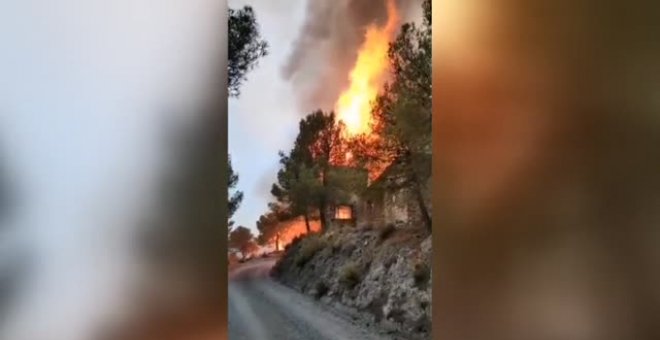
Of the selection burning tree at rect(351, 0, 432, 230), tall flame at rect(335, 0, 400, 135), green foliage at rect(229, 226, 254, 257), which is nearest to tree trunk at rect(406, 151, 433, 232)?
burning tree at rect(351, 0, 432, 230)

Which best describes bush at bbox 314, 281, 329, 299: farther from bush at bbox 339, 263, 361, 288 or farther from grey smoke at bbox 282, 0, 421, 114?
grey smoke at bbox 282, 0, 421, 114

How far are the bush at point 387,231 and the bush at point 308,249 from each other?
12 cm

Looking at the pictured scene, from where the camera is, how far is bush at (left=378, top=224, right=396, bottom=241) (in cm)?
120

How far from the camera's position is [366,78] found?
3.84 feet

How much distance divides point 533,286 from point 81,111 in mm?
898

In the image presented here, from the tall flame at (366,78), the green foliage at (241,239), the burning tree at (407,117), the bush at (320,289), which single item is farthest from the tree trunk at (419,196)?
the green foliage at (241,239)

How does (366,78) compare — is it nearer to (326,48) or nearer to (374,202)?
(326,48)

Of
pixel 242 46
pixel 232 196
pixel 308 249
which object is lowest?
pixel 308 249

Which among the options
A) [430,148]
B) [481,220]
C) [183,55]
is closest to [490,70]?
[430,148]

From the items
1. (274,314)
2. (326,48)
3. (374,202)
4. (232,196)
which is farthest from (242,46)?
(274,314)

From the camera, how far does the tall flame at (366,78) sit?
45.9 inches

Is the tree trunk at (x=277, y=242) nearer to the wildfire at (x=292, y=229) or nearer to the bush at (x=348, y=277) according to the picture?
the wildfire at (x=292, y=229)

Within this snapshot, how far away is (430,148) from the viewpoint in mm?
1220

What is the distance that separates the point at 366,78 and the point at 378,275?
0.38 m
